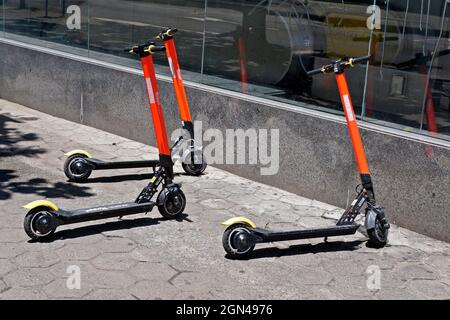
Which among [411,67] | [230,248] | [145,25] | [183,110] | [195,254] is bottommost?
[195,254]

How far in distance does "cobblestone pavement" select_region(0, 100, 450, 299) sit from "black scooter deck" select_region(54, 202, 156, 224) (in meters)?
0.14

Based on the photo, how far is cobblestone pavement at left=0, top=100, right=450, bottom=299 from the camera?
479 cm

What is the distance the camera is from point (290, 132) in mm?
6934

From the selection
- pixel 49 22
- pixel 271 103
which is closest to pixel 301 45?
pixel 271 103

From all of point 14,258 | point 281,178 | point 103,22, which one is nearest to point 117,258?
point 14,258

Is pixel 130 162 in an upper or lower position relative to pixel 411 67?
lower

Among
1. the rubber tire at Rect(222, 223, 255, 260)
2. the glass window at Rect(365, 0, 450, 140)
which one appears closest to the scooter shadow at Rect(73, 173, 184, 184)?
the rubber tire at Rect(222, 223, 255, 260)

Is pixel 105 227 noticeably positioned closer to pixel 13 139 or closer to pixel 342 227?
pixel 342 227

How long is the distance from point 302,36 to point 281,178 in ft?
4.73

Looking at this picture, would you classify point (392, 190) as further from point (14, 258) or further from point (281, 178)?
point (14, 258)

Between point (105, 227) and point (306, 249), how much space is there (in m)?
1.67

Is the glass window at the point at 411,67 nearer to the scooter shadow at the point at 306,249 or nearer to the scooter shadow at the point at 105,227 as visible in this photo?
the scooter shadow at the point at 306,249

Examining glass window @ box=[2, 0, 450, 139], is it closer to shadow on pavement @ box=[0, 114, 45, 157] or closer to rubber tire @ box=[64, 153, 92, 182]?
shadow on pavement @ box=[0, 114, 45, 157]

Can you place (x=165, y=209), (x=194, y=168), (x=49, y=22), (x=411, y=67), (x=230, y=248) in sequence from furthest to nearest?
(x=49, y=22), (x=194, y=168), (x=411, y=67), (x=165, y=209), (x=230, y=248)
